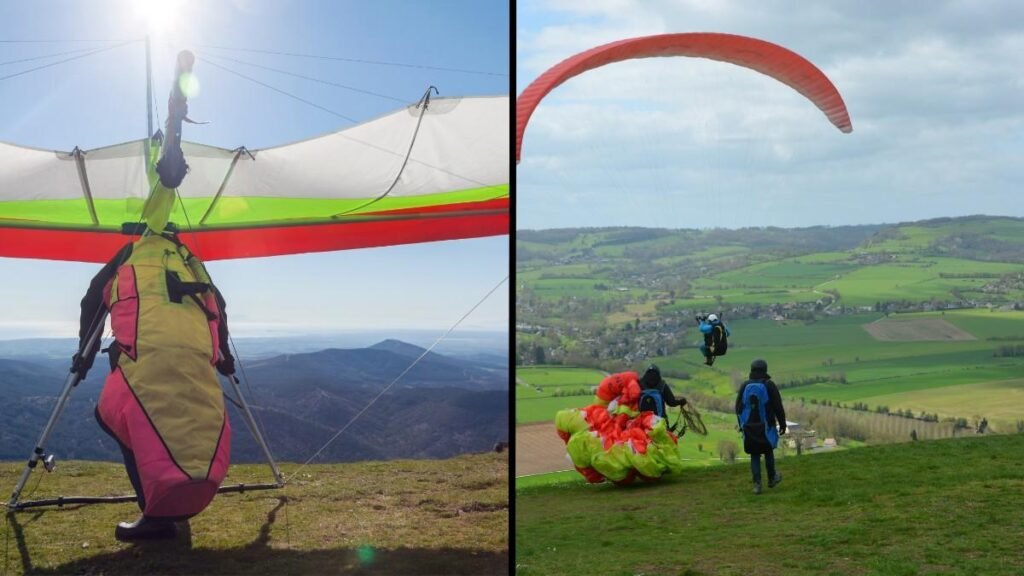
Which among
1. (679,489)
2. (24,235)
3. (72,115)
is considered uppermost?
(72,115)

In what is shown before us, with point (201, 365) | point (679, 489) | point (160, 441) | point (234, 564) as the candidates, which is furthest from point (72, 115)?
point (679, 489)

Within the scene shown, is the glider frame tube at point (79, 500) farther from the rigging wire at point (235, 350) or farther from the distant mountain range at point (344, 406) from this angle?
the rigging wire at point (235, 350)

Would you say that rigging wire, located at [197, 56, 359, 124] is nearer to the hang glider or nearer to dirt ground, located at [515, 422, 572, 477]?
the hang glider

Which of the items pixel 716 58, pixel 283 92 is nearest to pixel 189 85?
pixel 283 92

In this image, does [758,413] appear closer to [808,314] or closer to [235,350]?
[235,350]

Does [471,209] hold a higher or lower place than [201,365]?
higher

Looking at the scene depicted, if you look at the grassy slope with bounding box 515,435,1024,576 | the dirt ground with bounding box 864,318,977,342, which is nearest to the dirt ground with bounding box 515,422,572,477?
the grassy slope with bounding box 515,435,1024,576

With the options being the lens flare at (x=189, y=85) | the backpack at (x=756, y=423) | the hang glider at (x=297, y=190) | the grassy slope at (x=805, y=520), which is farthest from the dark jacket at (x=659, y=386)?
the lens flare at (x=189, y=85)

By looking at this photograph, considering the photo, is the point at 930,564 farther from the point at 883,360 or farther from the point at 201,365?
the point at 883,360
